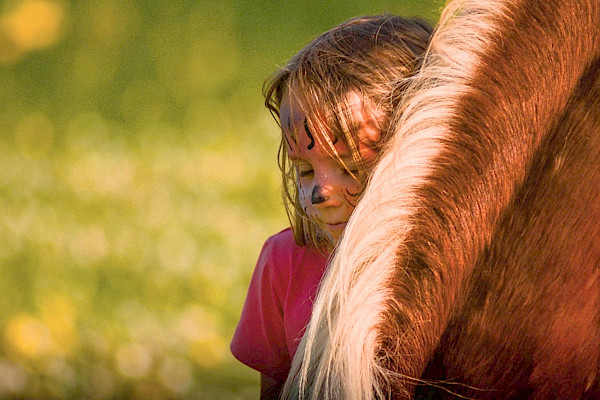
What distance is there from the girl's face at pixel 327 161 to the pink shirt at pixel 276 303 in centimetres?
22

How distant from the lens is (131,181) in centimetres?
185

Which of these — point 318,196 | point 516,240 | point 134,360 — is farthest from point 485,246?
point 134,360

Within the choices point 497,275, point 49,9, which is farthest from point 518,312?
point 49,9

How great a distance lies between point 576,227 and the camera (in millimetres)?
572

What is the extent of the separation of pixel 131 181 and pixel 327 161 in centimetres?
114

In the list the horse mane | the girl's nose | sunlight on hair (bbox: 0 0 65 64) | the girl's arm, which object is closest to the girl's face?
the girl's nose

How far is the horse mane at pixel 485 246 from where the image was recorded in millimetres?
566

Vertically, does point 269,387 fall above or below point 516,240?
below

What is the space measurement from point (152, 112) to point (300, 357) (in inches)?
53.3

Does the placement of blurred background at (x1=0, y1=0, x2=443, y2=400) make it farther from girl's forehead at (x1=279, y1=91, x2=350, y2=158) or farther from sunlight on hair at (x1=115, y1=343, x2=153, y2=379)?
girl's forehead at (x1=279, y1=91, x2=350, y2=158)

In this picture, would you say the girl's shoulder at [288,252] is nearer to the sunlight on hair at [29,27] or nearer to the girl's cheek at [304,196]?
the girl's cheek at [304,196]

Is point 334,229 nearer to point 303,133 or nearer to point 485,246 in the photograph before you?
point 303,133

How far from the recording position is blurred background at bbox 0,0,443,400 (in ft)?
5.82

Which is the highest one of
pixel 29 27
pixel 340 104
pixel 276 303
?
pixel 29 27
